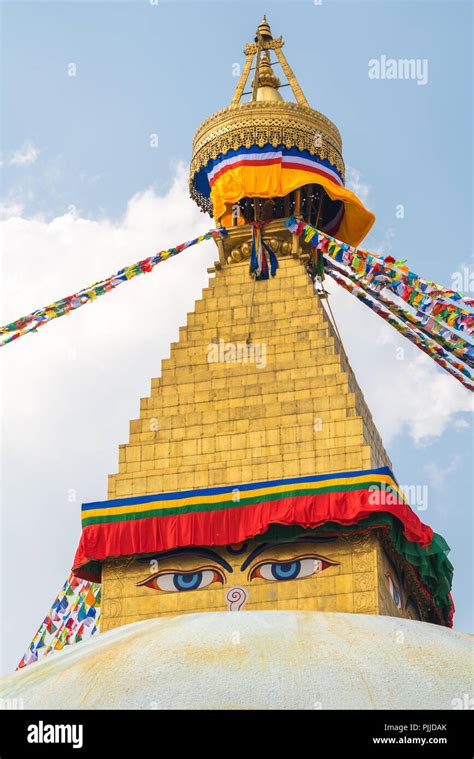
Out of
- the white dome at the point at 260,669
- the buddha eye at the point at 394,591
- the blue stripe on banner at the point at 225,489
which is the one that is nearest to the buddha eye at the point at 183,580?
the blue stripe on banner at the point at 225,489

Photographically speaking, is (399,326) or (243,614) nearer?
(243,614)

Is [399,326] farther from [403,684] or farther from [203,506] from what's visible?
[403,684]

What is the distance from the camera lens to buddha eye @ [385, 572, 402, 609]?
1883 cm

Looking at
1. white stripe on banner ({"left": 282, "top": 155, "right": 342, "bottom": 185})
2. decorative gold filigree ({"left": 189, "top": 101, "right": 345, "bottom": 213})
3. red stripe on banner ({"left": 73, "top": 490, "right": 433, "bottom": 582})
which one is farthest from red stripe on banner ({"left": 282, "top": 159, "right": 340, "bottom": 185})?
red stripe on banner ({"left": 73, "top": 490, "right": 433, "bottom": 582})

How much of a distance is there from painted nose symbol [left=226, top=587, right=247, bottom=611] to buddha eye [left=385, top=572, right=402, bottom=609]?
6.76 feet

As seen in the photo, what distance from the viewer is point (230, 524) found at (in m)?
18.5

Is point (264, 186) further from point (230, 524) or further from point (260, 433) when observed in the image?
point (230, 524)

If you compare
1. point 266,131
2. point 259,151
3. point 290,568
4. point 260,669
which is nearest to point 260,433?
point 290,568

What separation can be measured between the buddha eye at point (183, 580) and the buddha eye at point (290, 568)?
0.57m

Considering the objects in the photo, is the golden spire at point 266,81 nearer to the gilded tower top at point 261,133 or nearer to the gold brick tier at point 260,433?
the gilded tower top at point 261,133

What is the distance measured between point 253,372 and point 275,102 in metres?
5.52

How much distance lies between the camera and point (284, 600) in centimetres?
1806

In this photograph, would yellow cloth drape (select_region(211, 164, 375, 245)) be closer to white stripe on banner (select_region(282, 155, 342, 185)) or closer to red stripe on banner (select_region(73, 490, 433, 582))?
white stripe on banner (select_region(282, 155, 342, 185))
